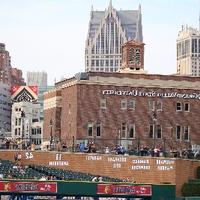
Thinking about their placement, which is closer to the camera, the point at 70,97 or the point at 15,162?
the point at 15,162

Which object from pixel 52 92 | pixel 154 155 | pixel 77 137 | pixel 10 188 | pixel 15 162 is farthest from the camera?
pixel 52 92

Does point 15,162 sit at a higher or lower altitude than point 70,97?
lower

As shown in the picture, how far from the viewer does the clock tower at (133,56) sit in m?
101

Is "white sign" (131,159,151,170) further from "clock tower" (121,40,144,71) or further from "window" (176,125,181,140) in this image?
"clock tower" (121,40,144,71)

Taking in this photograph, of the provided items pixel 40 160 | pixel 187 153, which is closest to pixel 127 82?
pixel 187 153

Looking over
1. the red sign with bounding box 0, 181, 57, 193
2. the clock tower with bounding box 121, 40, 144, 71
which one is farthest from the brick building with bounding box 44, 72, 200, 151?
the red sign with bounding box 0, 181, 57, 193

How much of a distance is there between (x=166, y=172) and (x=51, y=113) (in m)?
34.2

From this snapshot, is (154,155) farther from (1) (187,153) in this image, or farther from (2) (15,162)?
(2) (15,162)

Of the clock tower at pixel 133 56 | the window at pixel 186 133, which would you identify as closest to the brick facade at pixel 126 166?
the window at pixel 186 133

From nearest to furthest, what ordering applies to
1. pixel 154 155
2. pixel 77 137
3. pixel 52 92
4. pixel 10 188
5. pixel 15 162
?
pixel 10 188
pixel 15 162
pixel 154 155
pixel 77 137
pixel 52 92

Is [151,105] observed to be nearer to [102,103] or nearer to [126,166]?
[102,103]

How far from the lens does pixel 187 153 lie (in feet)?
216

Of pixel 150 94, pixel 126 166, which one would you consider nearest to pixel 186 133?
pixel 150 94

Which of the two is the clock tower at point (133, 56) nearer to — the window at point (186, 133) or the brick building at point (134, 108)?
the brick building at point (134, 108)
